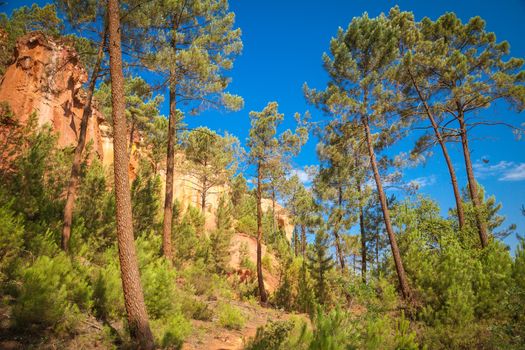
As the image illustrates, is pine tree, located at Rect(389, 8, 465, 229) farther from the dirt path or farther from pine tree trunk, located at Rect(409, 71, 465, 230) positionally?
the dirt path

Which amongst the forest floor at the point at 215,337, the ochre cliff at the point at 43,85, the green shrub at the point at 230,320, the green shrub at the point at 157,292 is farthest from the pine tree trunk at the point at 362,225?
the ochre cliff at the point at 43,85

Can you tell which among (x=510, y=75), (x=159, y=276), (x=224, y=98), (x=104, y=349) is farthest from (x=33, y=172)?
(x=510, y=75)

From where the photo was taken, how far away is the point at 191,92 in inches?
441

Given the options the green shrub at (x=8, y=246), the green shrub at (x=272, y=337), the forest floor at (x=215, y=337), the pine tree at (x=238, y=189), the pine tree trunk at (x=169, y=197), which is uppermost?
the pine tree at (x=238, y=189)

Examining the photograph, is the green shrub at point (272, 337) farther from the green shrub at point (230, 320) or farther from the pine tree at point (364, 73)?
the pine tree at point (364, 73)

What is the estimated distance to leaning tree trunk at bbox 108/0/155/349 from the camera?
5.48 metres

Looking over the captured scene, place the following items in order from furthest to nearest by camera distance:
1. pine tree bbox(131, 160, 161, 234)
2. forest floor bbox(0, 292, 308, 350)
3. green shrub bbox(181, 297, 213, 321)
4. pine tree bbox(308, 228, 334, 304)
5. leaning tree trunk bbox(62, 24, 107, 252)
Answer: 1. pine tree bbox(308, 228, 334, 304)
2. pine tree bbox(131, 160, 161, 234)
3. green shrub bbox(181, 297, 213, 321)
4. leaning tree trunk bbox(62, 24, 107, 252)
5. forest floor bbox(0, 292, 308, 350)

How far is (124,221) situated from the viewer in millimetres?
5934

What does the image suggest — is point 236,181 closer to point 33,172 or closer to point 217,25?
point 217,25

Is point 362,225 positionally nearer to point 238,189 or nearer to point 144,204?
point 144,204

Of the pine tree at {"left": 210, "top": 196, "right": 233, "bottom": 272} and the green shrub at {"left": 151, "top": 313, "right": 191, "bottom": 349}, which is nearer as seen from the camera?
the green shrub at {"left": 151, "top": 313, "right": 191, "bottom": 349}

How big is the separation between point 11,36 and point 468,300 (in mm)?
24633

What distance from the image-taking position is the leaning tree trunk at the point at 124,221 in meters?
5.48

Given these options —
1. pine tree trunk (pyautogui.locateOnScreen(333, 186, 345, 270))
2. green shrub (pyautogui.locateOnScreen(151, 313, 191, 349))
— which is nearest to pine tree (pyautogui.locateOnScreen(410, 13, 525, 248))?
pine tree trunk (pyautogui.locateOnScreen(333, 186, 345, 270))
